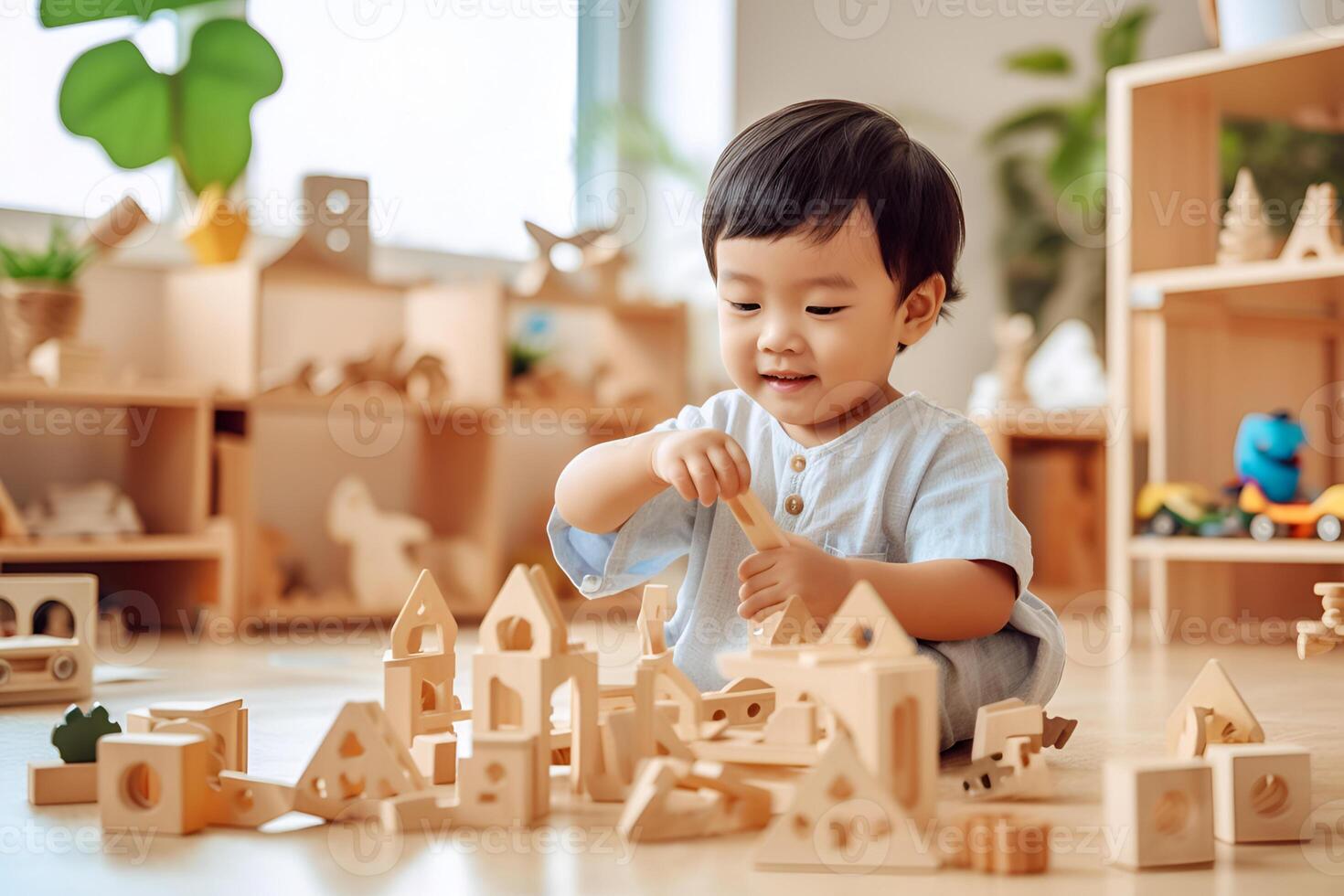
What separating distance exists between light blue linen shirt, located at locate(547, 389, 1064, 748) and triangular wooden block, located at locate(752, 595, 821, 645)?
0.18 meters

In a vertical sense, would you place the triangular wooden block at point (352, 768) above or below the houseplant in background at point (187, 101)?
below

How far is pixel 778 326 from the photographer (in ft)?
3.29

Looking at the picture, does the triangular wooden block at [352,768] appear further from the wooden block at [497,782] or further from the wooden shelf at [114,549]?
the wooden shelf at [114,549]

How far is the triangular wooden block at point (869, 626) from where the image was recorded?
0.70 metres

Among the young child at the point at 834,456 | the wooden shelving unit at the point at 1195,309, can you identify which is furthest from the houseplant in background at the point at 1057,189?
the young child at the point at 834,456

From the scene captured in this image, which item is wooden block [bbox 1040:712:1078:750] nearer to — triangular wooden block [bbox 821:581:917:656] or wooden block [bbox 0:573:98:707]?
triangular wooden block [bbox 821:581:917:656]

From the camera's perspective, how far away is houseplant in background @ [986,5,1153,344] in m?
3.49

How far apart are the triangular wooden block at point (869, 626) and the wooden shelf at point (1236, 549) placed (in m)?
1.37

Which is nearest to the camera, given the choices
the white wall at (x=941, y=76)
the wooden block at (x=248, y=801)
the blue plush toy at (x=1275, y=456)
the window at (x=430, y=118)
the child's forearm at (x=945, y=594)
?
the wooden block at (x=248, y=801)

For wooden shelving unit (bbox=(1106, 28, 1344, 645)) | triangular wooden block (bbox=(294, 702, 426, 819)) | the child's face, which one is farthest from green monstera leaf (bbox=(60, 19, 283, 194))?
triangular wooden block (bbox=(294, 702, 426, 819))

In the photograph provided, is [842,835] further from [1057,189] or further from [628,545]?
[1057,189]

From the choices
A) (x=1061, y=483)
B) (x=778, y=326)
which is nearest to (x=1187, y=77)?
(x=1061, y=483)

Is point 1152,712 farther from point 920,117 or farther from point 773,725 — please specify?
point 920,117

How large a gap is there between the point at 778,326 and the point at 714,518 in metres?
0.20
